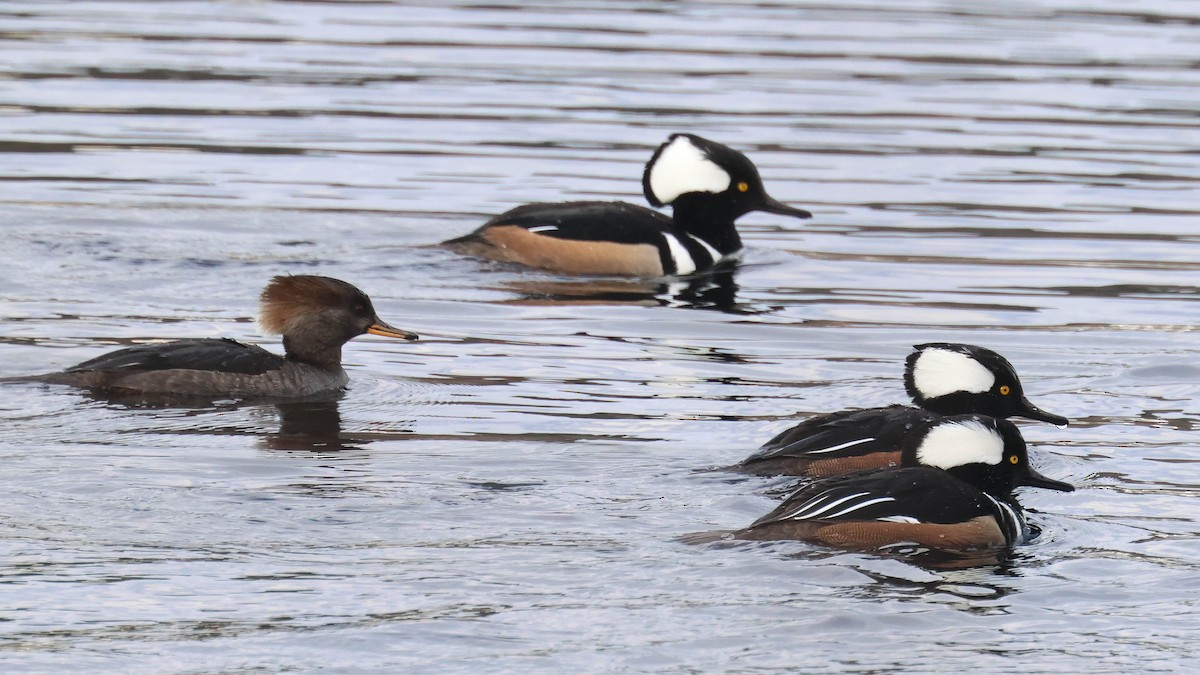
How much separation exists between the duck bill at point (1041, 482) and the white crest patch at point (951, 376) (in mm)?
890

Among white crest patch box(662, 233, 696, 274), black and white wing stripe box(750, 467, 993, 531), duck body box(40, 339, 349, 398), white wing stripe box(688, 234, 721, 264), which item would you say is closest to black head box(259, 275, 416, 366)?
duck body box(40, 339, 349, 398)

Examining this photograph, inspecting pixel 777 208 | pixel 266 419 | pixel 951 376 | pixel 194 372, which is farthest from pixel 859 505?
pixel 777 208

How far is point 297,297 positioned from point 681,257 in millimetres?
4127

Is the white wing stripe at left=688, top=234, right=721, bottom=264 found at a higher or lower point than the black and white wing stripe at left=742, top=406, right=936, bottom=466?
higher

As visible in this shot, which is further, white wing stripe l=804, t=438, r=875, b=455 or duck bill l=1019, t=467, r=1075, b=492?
white wing stripe l=804, t=438, r=875, b=455

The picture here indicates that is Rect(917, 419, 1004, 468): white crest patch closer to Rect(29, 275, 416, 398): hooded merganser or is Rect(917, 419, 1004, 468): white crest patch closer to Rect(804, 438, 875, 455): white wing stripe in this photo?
Rect(804, 438, 875, 455): white wing stripe

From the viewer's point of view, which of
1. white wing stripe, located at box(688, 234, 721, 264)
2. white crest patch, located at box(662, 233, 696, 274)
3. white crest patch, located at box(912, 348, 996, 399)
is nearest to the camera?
white crest patch, located at box(912, 348, 996, 399)

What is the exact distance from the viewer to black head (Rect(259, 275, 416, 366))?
975 centimetres

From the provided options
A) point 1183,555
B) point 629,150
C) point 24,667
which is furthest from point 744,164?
point 24,667

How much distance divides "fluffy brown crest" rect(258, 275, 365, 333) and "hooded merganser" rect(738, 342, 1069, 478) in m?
2.65

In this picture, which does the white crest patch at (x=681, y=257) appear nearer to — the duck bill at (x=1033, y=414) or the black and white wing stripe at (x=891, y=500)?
the duck bill at (x=1033, y=414)

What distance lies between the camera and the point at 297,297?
32.4ft

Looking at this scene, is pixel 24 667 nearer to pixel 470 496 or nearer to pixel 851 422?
pixel 470 496

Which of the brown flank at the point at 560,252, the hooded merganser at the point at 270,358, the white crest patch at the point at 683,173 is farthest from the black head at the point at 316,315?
the white crest patch at the point at 683,173
